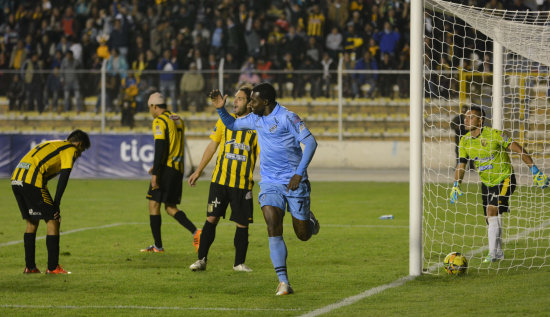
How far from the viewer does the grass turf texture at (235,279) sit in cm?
759

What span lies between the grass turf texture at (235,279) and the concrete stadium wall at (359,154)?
11.6 metres

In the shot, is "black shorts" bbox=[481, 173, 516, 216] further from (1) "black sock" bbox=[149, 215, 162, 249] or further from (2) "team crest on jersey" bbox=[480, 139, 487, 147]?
(1) "black sock" bbox=[149, 215, 162, 249]

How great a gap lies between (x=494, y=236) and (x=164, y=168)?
4.21 metres

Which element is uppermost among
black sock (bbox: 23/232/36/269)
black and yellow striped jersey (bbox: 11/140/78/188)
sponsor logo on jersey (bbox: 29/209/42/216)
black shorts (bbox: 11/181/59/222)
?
black and yellow striped jersey (bbox: 11/140/78/188)

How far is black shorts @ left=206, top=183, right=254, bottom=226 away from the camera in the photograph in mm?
9852

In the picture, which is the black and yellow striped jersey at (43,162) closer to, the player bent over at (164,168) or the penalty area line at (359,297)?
the player bent over at (164,168)

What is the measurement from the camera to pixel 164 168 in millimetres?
11609

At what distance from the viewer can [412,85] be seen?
30.7 feet

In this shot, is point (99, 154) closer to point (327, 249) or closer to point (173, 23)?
point (173, 23)

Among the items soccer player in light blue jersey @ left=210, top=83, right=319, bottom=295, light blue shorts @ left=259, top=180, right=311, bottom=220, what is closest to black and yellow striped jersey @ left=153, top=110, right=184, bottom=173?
soccer player in light blue jersey @ left=210, top=83, right=319, bottom=295

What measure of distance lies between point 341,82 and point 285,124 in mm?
18304

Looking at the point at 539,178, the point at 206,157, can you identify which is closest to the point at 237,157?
the point at 206,157

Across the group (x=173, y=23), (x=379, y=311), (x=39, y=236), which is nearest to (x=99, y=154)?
(x=173, y=23)

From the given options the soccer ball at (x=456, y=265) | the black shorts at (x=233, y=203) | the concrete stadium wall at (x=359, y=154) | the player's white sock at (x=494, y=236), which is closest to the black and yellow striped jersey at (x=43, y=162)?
the black shorts at (x=233, y=203)
